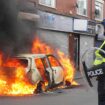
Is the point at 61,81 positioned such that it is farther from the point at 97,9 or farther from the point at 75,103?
the point at 97,9

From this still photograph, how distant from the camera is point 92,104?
12.5 meters

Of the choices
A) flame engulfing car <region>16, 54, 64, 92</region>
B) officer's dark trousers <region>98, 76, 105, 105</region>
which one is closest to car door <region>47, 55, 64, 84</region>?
flame engulfing car <region>16, 54, 64, 92</region>

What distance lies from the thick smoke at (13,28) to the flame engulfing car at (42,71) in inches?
143

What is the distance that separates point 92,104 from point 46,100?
152cm

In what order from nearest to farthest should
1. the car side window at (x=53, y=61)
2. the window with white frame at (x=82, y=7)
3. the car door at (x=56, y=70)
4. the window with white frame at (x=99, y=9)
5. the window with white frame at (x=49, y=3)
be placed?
the car door at (x=56, y=70) → the car side window at (x=53, y=61) → the window with white frame at (x=49, y=3) → the window with white frame at (x=82, y=7) → the window with white frame at (x=99, y=9)

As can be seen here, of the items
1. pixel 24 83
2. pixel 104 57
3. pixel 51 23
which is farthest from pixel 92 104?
pixel 51 23

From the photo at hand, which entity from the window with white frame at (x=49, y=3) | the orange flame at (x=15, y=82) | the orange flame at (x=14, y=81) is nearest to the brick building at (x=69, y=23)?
the window with white frame at (x=49, y=3)

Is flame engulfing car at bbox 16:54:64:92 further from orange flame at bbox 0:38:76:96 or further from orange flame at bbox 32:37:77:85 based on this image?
orange flame at bbox 32:37:77:85

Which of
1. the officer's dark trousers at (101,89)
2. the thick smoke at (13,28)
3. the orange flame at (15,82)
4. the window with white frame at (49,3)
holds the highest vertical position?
the window with white frame at (49,3)

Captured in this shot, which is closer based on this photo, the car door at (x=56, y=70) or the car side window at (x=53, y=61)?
the car door at (x=56, y=70)

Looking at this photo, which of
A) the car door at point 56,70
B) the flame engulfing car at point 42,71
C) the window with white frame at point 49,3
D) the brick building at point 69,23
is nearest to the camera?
the flame engulfing car at point 42,71

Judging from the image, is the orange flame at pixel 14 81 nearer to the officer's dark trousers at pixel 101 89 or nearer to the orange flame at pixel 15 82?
the orange flame at pixel 15 82

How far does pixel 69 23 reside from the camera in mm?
29672

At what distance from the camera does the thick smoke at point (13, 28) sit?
65.7 feet
